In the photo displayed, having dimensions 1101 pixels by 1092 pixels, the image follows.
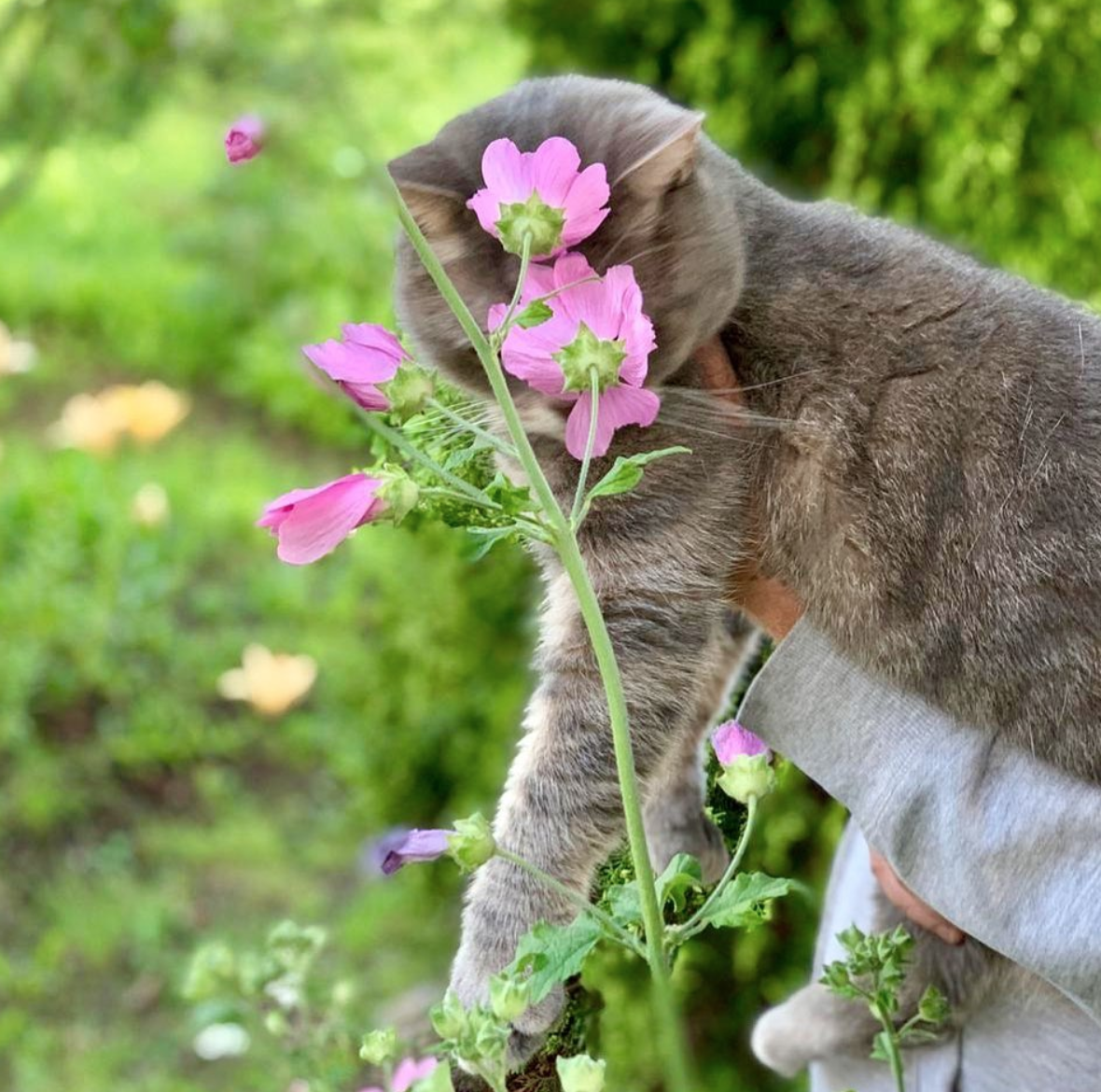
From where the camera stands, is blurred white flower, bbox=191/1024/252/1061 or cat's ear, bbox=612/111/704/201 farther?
blurred white flower, bbox=191/1024/252/1061

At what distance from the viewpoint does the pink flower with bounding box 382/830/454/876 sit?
793 millimetres

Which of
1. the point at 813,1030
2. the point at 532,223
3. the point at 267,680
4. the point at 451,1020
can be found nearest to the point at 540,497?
the point at 532,223

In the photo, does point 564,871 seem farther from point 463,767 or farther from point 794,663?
point 463,767

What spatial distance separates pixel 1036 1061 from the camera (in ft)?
4.04

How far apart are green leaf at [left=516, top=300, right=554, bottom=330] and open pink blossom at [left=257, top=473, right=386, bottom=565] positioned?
117mm

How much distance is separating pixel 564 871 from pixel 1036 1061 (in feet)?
1.46

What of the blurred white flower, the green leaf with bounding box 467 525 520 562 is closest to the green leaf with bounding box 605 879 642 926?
the green leaf with bounding box 467 525 520 562

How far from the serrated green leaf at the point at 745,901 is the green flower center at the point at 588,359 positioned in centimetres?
29

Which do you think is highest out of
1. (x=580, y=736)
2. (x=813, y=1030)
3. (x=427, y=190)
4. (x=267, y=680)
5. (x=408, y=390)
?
(x=408, y=390)

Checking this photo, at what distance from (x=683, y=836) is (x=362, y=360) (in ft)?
2.24

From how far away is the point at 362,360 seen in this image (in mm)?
828

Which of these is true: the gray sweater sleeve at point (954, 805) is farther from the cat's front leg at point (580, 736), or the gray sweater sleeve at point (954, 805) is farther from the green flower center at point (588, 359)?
the green flower center at point (588, 359)

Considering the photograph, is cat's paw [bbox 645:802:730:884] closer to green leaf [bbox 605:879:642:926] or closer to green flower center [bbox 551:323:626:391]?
green leaf [bbox 605:879:642:926]

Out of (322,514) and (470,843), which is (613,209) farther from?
(470,843)
